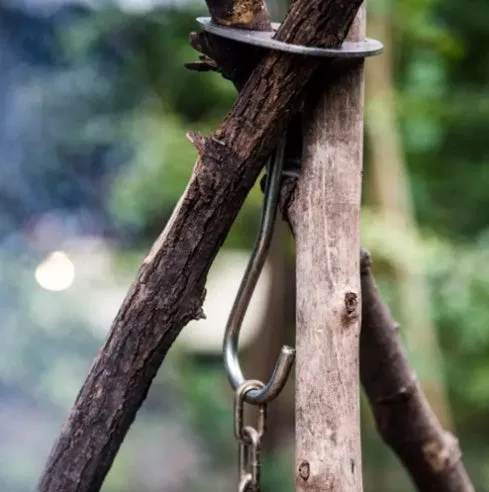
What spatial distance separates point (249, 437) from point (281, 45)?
26 centimetres

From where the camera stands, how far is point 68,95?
1512mm

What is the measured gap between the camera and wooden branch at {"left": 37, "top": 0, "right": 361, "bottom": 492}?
Answer: 19.8 inches

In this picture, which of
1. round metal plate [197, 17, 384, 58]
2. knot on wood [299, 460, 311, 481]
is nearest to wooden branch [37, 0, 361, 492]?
round metal plate [197, 17, 384, 58]

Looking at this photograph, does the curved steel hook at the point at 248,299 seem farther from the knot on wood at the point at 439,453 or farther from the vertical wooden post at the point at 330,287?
the knot on wood at the point at 439,453

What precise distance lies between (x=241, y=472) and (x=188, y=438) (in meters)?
1.11

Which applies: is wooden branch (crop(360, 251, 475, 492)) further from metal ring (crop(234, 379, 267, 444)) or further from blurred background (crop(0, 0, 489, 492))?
blurred background (crop(0, 0, 489, 492))

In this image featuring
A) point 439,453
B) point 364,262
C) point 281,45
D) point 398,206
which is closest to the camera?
point 281,45

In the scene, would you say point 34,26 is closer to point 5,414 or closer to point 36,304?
point 36,304

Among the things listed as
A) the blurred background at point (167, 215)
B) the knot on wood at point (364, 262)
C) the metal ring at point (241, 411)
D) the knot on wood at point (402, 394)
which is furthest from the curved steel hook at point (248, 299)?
the blurred background at point (167, 215)

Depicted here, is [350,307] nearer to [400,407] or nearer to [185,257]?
[185,257]

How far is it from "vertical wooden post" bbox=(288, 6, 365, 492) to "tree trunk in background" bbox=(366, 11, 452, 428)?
0.88 meters

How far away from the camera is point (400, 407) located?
75 cm

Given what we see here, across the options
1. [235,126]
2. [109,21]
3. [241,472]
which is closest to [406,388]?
[241,472]

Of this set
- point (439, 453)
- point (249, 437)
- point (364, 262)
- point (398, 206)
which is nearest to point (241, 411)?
point (249, 437)
